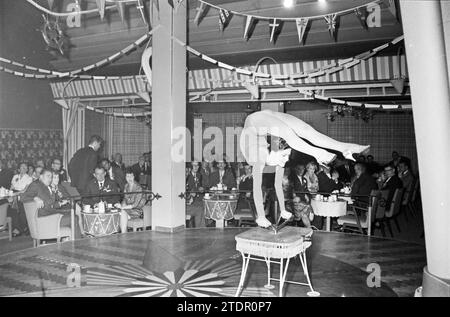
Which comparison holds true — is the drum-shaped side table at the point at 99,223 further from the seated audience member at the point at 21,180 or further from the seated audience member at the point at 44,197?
the seated audience member at the point at 21,180

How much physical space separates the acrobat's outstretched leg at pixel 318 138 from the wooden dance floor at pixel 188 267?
142cm

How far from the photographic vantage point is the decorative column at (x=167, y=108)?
262 inches

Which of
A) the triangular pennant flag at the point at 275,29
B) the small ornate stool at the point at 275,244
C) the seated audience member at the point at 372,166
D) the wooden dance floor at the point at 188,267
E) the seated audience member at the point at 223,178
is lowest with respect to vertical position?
the wooden dance floor at the point at 188,267

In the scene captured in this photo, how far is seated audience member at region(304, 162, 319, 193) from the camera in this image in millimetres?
7234

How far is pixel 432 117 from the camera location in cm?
341

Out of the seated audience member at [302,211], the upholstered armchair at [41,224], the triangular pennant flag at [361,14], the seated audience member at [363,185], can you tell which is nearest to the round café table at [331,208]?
the seated audience member at [302,211]

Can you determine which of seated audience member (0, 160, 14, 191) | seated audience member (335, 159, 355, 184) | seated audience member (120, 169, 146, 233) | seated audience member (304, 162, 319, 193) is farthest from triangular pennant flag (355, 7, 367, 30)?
seated audience member (0, 160, 14, 191)

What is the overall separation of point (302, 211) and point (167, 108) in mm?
2712

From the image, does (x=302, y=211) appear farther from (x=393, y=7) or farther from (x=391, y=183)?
(x=393, y=7)

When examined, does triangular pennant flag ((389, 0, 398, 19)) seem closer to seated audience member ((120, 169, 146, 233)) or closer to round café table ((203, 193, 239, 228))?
round café table ((203, 193, 239, 228))

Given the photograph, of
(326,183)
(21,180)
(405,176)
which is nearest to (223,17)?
(326,183)

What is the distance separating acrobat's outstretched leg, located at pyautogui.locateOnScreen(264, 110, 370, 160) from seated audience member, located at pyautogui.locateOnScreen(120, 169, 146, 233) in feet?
10.5

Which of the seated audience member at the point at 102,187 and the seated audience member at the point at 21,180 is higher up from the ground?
the seated audience member at the point at 21,180

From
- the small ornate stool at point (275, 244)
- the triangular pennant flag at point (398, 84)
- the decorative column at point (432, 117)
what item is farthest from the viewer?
the triangular pennant flag at point (398, 84)
